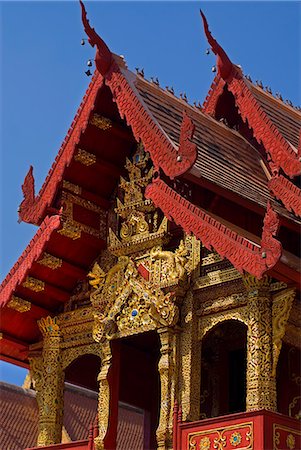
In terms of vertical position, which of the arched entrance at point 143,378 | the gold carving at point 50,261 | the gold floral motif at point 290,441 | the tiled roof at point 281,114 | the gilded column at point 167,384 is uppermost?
the tiled roof at point 281,114

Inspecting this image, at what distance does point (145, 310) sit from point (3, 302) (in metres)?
2.05

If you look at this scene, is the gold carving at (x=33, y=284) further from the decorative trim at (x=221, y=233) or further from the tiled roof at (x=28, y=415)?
the tiled roof at (x=28, y=415)

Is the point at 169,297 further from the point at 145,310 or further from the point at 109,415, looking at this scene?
the point at 109,415

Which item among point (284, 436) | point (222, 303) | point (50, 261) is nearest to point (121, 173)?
point (50, 261)

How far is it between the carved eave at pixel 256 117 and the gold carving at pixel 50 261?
2933mm

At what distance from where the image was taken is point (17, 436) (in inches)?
1013

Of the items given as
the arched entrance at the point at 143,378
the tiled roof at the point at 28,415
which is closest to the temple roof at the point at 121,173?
the arched entrance at the point at 143,378

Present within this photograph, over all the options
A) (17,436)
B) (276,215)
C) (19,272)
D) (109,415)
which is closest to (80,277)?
(19,272)

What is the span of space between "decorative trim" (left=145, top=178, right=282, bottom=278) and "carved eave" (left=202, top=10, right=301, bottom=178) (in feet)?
4.69

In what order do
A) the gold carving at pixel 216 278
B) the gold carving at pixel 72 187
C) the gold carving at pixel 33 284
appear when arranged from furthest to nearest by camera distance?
the gold carving at pixel 33 284
the gold carving at pixel 72 187
the gold carving at pixel 216 278

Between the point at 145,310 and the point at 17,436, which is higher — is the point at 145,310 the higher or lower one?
the lower one

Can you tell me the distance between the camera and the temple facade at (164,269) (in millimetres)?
15875

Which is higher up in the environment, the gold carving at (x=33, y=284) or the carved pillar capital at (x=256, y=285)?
the gold carving at (x=33, y=284)

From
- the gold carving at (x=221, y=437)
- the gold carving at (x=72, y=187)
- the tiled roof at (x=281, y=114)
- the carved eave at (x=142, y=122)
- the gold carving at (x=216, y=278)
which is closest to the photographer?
the gold carving at (x=221, y=437)
